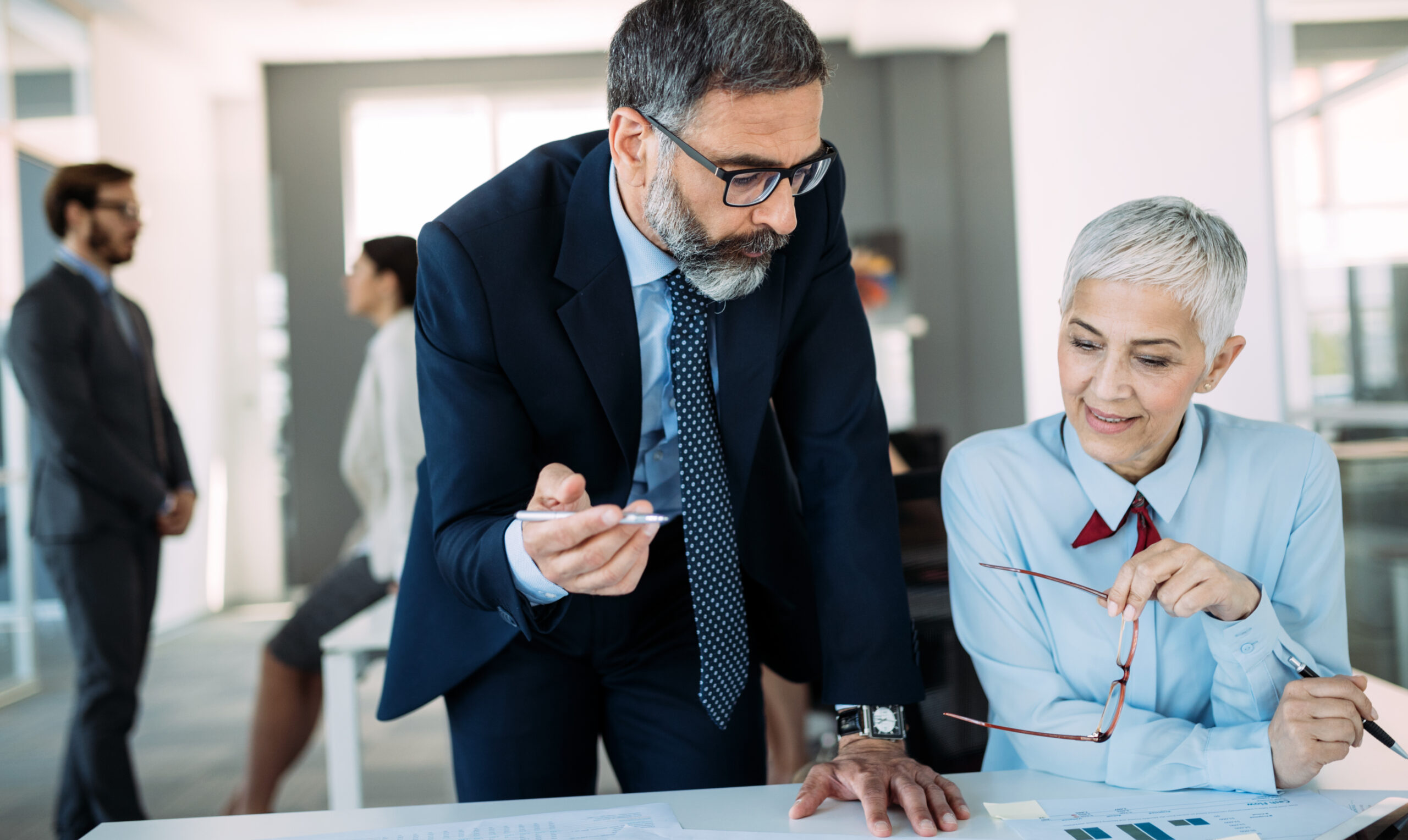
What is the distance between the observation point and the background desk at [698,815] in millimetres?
988

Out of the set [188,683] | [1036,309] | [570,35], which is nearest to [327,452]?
[188,683]

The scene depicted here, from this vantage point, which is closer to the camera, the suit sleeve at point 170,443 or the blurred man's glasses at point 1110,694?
the blurred man's glasses at point 1110,694

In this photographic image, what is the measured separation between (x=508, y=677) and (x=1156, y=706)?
85 centimetres

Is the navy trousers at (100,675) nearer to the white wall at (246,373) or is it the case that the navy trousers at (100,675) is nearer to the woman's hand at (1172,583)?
the woman's hand at (1172,583)

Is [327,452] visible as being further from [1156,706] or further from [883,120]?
[1156,706]

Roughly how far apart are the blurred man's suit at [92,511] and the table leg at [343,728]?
1136 millimetres

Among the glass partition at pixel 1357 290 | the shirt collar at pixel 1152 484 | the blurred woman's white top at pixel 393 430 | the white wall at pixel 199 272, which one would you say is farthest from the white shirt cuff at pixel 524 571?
the white wall at pixel 199 272

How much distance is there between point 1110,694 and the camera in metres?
1.06

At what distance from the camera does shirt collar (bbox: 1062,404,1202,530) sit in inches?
50.3

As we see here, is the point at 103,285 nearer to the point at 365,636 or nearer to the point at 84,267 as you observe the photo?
the point at 84,267

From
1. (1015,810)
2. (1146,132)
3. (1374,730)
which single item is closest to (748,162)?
(1015,810)

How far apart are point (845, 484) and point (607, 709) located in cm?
49

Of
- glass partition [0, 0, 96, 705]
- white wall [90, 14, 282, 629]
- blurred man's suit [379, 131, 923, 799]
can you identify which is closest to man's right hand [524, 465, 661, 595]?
blurred man's suit [379, 131, 923, 799]

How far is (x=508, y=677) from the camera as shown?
136 centimetres
